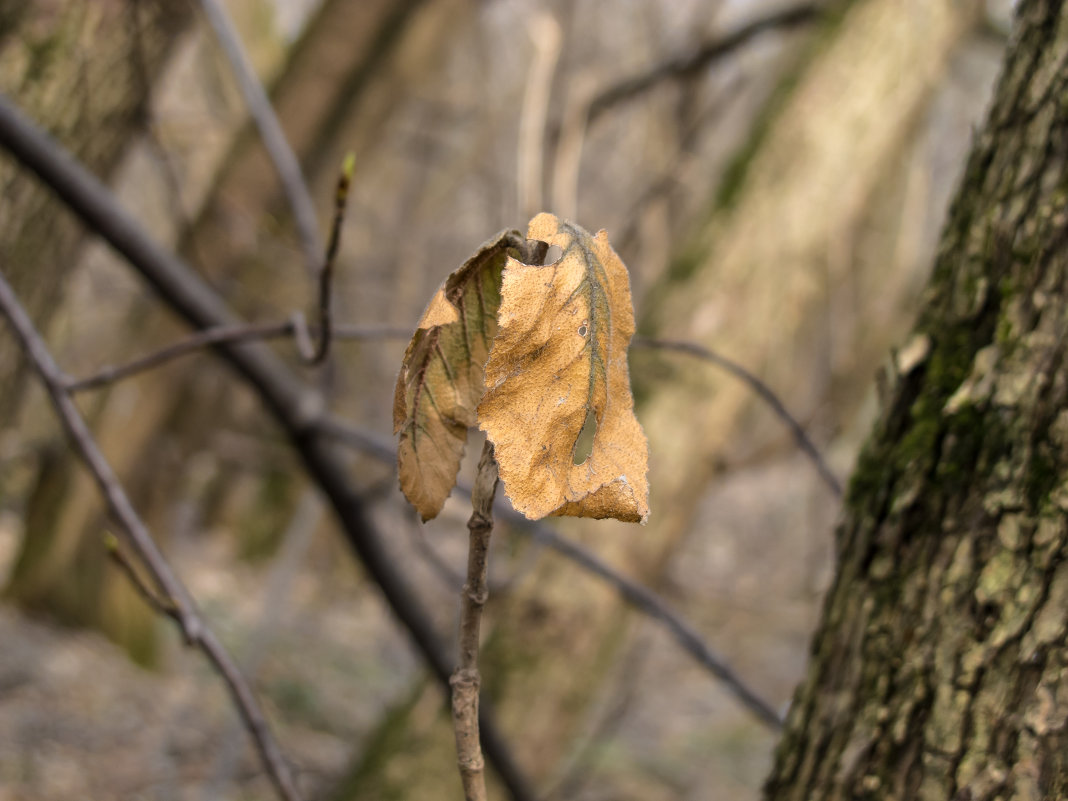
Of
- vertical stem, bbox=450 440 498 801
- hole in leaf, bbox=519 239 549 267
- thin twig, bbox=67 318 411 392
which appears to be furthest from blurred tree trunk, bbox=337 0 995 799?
hole in leaf, bbox=519 239 549 267

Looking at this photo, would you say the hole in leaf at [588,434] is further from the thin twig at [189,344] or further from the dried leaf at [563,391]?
the thin twig at [189,344]

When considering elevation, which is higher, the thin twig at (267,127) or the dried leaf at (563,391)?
the thin twig at (267,127)

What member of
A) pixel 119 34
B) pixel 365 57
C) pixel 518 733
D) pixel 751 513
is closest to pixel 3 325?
pixel 119 34

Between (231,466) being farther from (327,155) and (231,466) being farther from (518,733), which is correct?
(518,733)

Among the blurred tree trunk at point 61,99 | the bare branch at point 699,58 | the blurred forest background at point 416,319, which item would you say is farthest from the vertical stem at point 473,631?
the bare branch at point 699,58

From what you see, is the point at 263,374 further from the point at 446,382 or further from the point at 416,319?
the point at 416,319

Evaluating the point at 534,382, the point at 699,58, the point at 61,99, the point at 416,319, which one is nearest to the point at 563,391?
the point at 534,382

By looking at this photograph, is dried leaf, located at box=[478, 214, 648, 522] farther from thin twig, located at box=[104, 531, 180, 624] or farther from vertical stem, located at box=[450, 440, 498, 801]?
thin twig, located at box=[104, 531, 180, 624]
